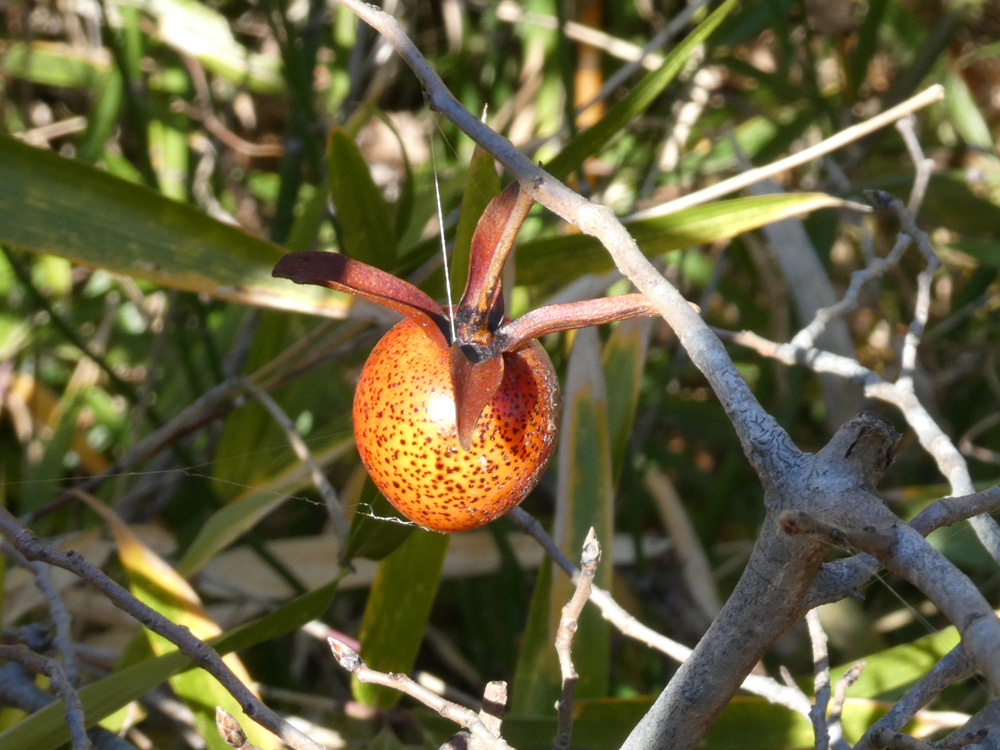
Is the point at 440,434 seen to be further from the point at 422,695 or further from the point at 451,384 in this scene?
the point at 422,695

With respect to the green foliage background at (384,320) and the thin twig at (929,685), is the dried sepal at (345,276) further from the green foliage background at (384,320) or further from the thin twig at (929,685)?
the thin twig at (929,685)

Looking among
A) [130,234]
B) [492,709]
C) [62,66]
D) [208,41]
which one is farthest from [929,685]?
[62,66]

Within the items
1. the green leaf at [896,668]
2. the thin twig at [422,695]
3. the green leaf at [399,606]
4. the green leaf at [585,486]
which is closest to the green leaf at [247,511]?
the green leaf at [399,606]

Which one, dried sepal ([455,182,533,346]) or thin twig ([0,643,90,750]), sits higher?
dried sepal ([455,182,533,346])

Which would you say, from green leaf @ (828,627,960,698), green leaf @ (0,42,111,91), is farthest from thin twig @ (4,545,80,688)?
green leaf @ (0,42,111,91)

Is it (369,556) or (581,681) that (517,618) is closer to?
(581,681)

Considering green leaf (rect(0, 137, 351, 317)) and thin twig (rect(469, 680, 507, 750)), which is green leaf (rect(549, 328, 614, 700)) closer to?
green leaf (rect(0, 137, 351, 317))

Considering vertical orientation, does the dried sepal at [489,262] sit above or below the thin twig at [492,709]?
above
